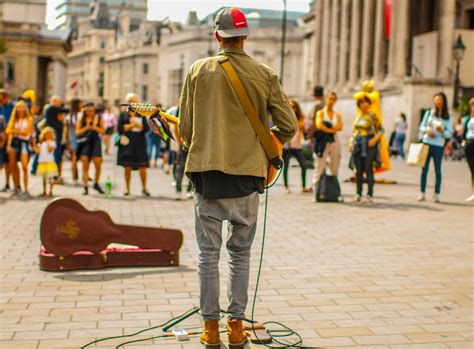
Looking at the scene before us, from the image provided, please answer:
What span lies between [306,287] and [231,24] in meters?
2.95

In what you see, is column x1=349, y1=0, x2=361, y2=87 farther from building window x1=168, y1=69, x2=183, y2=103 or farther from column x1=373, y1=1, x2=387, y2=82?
building window x1=168, y1=69, x2=183, y2=103

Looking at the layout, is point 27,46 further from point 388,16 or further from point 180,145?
point 180,145

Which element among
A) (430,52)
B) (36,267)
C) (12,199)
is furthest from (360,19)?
(36,267)

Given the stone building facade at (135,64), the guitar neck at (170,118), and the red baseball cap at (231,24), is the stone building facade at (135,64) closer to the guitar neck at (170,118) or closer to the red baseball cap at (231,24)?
the guitar neck at (170,118)

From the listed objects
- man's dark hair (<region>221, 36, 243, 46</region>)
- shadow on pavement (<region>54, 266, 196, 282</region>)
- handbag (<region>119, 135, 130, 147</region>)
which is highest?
man's dark hair (<region>221, 36, 243, 46</region>)

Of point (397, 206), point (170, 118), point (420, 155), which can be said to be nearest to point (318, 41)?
point (420, 155)

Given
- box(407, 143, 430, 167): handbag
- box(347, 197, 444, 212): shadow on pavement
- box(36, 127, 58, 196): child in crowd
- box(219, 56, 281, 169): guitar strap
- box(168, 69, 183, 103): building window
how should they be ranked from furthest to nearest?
1. box(168, 69, 183, 103): building window
2. box(407, 143, 430, 167): handbag
3. box(36, 127, 58, 196): child in crowd
4. box(347, 197, 444, 212): shadow on pavement
5. box(219, 56, 281, 169): guitar strap

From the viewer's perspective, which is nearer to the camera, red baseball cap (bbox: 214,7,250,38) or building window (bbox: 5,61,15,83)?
red baseball cap (bbox: 214,7,250,38)

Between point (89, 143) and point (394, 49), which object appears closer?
point (89, 143)

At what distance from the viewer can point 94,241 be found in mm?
7617

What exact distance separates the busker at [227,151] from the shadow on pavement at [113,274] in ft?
7.79

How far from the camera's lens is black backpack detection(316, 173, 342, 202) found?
1412 cm

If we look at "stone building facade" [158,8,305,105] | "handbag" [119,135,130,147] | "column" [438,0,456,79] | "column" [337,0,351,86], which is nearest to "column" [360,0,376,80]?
"column" [337,0,351,86]

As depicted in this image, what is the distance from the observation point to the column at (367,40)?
47000 millimetres
